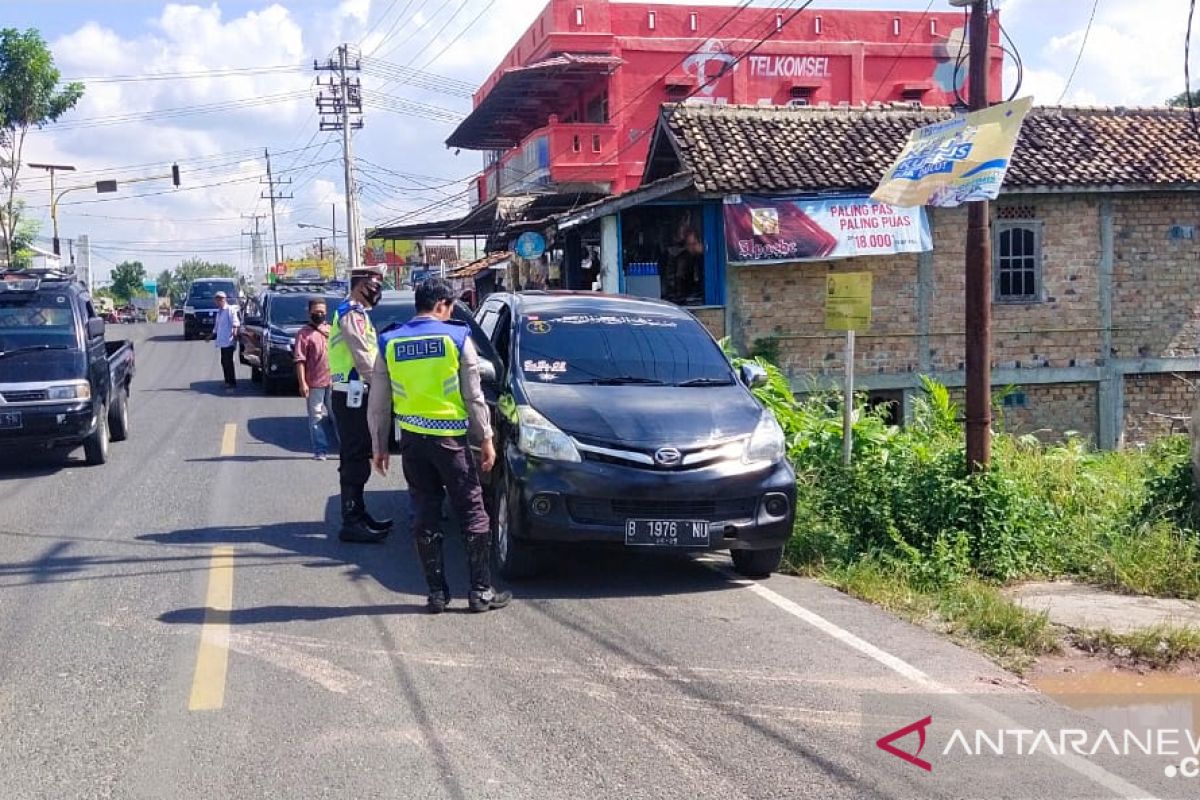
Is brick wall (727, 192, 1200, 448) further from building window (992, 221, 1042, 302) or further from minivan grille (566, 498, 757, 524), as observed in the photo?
minivan grille (566, 498, 757, 524)

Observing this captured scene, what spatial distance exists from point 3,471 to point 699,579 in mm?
8349

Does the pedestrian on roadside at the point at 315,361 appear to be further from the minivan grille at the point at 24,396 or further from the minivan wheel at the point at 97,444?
the minivan grille at the point at 24,396

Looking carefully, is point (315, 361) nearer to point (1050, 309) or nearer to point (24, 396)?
point (24, 396)

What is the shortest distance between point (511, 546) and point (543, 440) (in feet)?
2.29

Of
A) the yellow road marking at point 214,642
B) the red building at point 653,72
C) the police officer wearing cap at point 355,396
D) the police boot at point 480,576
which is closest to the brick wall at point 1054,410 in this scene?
the red building at point 653,72

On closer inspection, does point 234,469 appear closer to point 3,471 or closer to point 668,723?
point 3,471

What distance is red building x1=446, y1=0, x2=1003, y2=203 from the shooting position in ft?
108

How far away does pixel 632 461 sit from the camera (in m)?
7.16

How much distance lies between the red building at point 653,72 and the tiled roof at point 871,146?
33.2ft

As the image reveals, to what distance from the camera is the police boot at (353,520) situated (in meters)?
8.80

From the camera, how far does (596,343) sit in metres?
8.57

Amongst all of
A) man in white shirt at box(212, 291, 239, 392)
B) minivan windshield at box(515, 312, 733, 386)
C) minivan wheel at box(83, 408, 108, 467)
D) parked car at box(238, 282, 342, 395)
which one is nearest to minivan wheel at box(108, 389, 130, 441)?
minivan wheel at box(83, 408, 108, 467)

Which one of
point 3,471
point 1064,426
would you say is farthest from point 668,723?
point 1064,426

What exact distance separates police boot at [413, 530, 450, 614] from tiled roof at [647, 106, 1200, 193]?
12.4 metres
